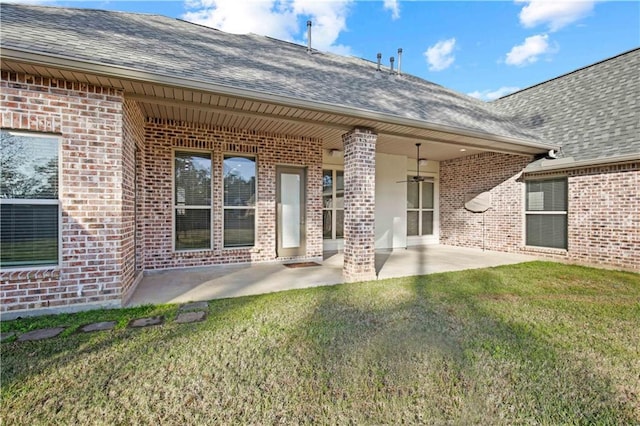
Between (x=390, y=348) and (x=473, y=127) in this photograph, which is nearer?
(x=390, y=348)

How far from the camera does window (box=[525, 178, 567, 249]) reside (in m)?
7.55

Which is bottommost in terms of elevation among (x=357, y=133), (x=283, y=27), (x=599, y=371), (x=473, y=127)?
(x=599, y=371)

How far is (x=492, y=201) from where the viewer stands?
9.12 m

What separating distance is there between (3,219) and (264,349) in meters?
3.47

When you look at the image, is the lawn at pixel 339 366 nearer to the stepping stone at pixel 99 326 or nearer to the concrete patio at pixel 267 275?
the stepping stone at pixel 99 326

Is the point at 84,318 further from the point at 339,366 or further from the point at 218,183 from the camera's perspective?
the point at 218,183

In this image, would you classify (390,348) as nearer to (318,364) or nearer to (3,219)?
(318,364)

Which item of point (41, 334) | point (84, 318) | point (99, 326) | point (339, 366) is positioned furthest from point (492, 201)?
point (41, 334)

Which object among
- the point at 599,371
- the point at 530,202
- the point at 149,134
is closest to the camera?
the point at 599,371

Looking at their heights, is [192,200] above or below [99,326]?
above

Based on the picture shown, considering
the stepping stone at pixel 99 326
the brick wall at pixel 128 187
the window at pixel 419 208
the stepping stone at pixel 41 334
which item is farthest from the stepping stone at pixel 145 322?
the window at pixel 419 208

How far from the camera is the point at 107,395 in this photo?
2.04 meters

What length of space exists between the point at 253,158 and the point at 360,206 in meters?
2.84

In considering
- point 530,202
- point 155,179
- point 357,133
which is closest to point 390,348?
point 357,133
